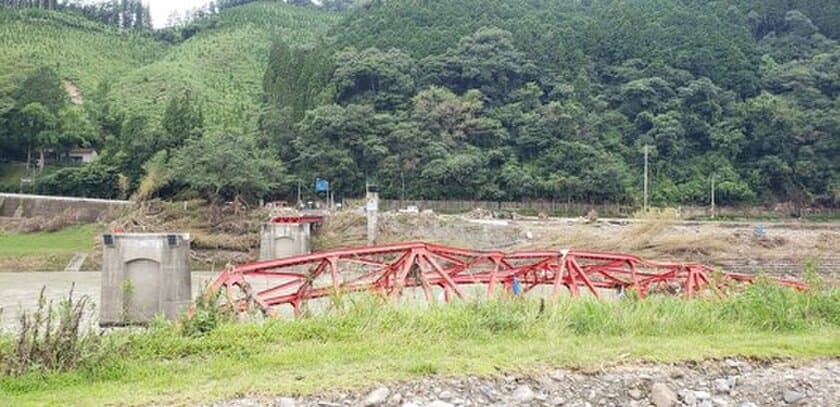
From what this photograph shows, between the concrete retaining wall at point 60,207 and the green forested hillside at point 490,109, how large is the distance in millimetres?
3214

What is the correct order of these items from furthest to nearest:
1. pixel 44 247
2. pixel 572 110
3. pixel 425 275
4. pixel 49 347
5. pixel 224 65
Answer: pixel 224 65
pixel 572 110
pixel 44 247
pixel 425 275
pixel 49 347

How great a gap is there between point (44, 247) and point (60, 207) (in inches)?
411

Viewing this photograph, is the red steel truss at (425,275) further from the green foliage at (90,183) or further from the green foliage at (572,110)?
the green foliage at (90,183)

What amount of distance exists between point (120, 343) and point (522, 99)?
76.3 meters

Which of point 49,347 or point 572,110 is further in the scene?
point 572,110

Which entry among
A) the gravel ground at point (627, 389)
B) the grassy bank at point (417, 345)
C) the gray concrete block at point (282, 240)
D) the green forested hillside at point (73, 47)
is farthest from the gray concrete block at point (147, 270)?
the green forested hillside at point (73, 47)

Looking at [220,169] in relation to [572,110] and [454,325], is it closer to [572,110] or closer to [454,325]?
[572,110]

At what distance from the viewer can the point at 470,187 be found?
227 feet

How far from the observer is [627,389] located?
7.75 meters

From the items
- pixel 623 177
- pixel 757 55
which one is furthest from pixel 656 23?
pixel 623 177

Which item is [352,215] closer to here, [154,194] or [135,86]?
[154,194]

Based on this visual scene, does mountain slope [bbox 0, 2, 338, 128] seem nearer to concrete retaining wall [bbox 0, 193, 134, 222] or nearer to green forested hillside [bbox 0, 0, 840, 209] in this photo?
green forested hillside [bbox 0, 0, 840, 209]

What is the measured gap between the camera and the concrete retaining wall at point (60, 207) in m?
56.7

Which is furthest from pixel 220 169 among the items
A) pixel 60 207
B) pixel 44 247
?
pixel 60 207
